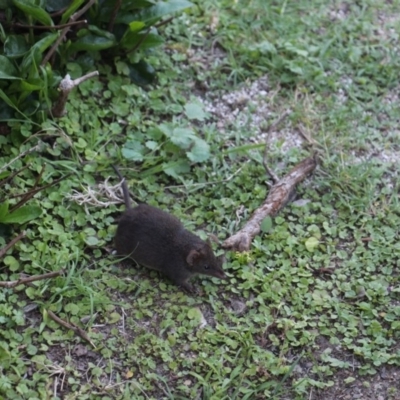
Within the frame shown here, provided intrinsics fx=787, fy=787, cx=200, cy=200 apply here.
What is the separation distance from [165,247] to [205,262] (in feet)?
0.93

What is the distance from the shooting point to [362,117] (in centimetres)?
661

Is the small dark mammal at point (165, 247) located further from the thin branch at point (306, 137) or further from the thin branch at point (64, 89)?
the thin branch at point (306, 137)

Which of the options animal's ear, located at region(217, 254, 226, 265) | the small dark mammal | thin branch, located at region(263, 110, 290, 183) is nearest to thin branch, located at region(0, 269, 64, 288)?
the small dark mammal

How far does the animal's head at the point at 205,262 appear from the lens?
5.05 metres

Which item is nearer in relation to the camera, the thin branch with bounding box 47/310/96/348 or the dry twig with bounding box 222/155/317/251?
the thin branch with bounding box 47/310/96/348

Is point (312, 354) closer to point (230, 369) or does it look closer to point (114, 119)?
point (230, 369)

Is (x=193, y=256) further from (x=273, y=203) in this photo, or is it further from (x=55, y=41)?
(x=55, y=41)

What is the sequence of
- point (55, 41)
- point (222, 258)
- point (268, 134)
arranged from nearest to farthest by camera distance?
point (222, 258) < point (55, 41) < point (268, 134)

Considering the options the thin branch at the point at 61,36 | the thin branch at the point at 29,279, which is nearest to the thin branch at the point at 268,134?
the thin branch at the point at 61,36

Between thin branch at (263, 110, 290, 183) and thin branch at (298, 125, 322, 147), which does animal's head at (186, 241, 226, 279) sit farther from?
thin branch at (298, 125, 322, 147)

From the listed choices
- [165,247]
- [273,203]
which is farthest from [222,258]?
[273,203]

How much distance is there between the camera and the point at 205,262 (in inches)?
200

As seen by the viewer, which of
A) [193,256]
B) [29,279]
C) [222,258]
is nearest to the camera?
[29,279]

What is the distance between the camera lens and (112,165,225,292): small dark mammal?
16.7ft
